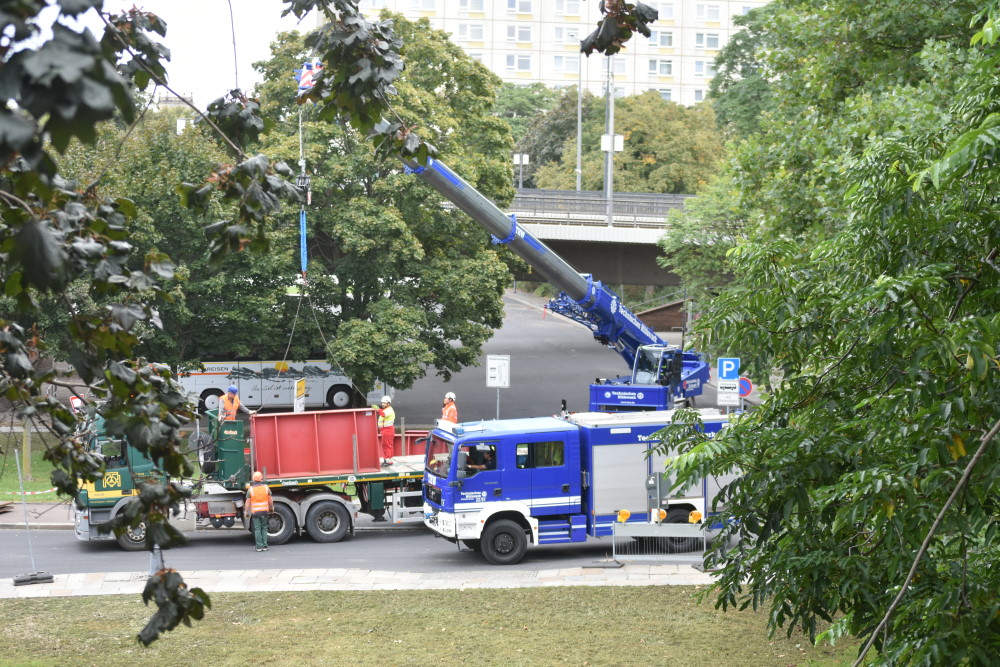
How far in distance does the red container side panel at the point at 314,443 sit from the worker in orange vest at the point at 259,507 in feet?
1.53

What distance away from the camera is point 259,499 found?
18734 millimetres

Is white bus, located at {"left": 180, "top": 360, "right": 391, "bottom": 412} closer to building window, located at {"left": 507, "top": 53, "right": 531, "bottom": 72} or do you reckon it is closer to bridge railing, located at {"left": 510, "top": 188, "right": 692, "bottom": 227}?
bridge railing, located at {"left": 510, "top": 188, "right": 692, "bottom": 227}

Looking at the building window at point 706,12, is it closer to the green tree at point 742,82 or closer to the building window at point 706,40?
the building window at point 706,40

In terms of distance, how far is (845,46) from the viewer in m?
19.7

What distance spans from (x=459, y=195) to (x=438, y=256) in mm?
8683

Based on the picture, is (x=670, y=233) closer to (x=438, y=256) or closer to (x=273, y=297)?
(x=438, y=256)

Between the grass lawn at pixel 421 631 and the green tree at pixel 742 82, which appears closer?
the grass lawn at pixel 421 631

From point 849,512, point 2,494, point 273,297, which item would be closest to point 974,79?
point 849,512

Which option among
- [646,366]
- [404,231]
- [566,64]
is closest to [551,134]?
[566,64]

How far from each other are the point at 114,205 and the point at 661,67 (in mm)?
87000

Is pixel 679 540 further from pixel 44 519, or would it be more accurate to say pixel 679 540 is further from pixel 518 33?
pixel 518 33

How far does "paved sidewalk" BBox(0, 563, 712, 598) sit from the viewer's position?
16.5 metres

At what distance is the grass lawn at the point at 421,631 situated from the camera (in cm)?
1303

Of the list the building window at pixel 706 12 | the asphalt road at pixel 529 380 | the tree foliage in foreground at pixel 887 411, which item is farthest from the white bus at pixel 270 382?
the building window at pixel 706 12
